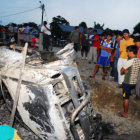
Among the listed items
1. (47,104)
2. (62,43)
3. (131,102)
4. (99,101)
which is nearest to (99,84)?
(99,101)

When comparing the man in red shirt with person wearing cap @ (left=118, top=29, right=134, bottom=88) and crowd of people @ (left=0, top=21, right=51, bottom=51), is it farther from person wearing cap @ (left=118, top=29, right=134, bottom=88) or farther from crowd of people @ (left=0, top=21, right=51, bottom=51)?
person wearing cap @ (left=118, top=29, right=134, bottom=88)

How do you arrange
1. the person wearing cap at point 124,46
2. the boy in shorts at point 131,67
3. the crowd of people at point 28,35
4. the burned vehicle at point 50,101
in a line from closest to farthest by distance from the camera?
the burned vehicle at point 50,101, the boy in shorts at point 131,67, the person wearing cap at point 124,46, the crowd of people at point 28,35

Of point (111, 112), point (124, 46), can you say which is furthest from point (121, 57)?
point (111, 112)

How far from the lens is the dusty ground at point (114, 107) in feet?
11.2

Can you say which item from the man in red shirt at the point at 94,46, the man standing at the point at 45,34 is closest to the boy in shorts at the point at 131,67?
the man in red shirt at the point at 94,46

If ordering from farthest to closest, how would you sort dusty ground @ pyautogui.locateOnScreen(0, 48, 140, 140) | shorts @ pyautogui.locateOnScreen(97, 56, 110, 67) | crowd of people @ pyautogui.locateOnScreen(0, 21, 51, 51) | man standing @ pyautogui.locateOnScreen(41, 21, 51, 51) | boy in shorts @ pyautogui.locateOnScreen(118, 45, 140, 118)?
crowd of people @ pyautogui.locateOnScreen(0, 21, 51, 51) < man standing @ pyautogui.locateOnScreen(41, 21, 51, 51) < shorts @ pyautogui.locateOnScreen(97, 56, 110, 67) < boy in shorts @ pyautogui.locateOnScreen(118, 45, 140, 118) < dusty ground @ pyautogui.locateOnScreen(0, 48, 140, 140)

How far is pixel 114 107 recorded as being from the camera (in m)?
4.35

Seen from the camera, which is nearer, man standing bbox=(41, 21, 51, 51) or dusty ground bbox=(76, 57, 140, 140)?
dusty ground bbox=(76, 57, 140, 140)

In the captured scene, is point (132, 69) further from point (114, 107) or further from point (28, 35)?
point (28, 35)

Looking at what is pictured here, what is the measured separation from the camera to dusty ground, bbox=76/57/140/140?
3.40 meters

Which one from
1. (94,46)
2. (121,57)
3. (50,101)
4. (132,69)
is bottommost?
(50,101)

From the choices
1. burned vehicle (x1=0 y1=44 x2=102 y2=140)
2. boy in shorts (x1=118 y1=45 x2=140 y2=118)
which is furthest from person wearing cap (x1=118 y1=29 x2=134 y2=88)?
burned vehicle (x1=0 y1=44 x2=102 y2=140)

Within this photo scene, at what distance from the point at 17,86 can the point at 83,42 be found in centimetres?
649

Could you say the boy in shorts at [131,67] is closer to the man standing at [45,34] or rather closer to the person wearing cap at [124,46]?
the person wearing cap at [124,46]
